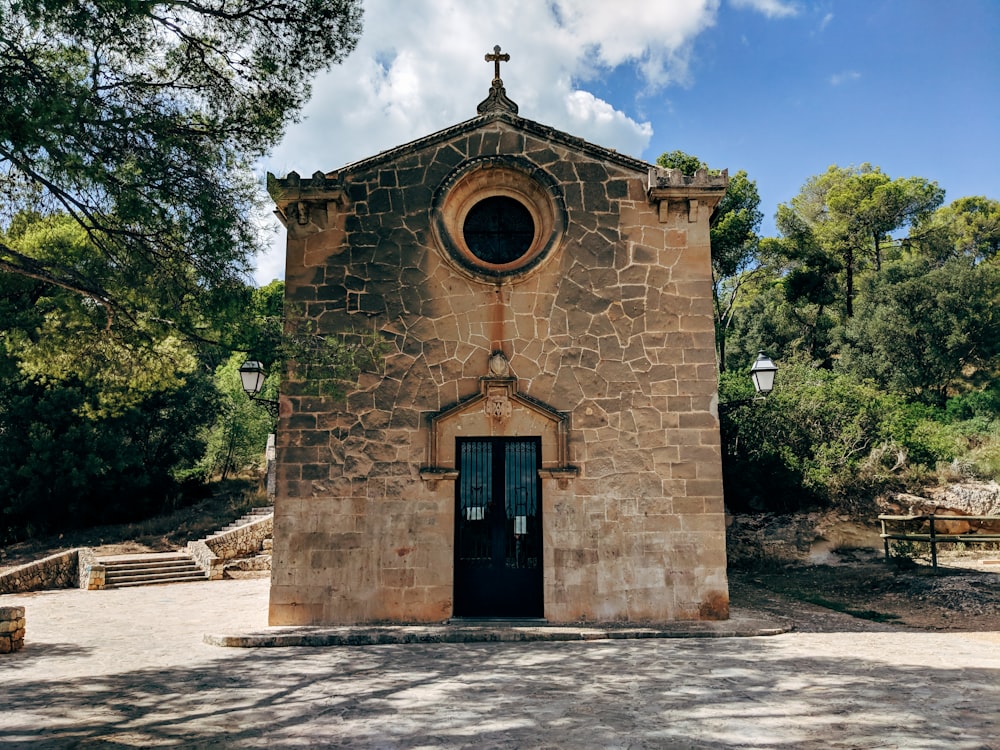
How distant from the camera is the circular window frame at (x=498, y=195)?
30.4 feet

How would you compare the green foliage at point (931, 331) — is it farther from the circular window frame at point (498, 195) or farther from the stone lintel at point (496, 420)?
the stone lintel at point (496, 420)

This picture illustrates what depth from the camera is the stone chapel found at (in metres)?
8.70

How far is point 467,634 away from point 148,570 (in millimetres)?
11256

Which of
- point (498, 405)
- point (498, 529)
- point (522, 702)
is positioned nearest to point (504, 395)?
point (498, 405)

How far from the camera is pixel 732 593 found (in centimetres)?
1191

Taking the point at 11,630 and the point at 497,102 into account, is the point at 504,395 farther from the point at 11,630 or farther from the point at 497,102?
the point at 11,630

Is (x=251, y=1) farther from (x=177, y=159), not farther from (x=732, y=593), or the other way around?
(x=732, y=593)

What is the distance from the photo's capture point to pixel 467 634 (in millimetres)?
7988

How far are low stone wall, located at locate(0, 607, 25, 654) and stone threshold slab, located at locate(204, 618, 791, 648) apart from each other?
2.01 metres

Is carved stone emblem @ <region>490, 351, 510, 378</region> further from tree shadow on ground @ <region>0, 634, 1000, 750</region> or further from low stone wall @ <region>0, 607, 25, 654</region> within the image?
low stone wall @ <region>0, 607, 25, 654</region>

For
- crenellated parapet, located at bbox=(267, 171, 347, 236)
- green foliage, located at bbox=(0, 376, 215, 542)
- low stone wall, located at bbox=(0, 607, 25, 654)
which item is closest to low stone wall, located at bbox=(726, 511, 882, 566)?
crenellated parapet, located at bbox=(267, 171, 347, 236)

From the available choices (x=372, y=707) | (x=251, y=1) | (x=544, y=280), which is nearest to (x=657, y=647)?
(x=372, y=707)

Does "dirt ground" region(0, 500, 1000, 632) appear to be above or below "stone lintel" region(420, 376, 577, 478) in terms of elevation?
below

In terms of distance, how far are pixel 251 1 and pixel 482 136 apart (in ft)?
11.7
